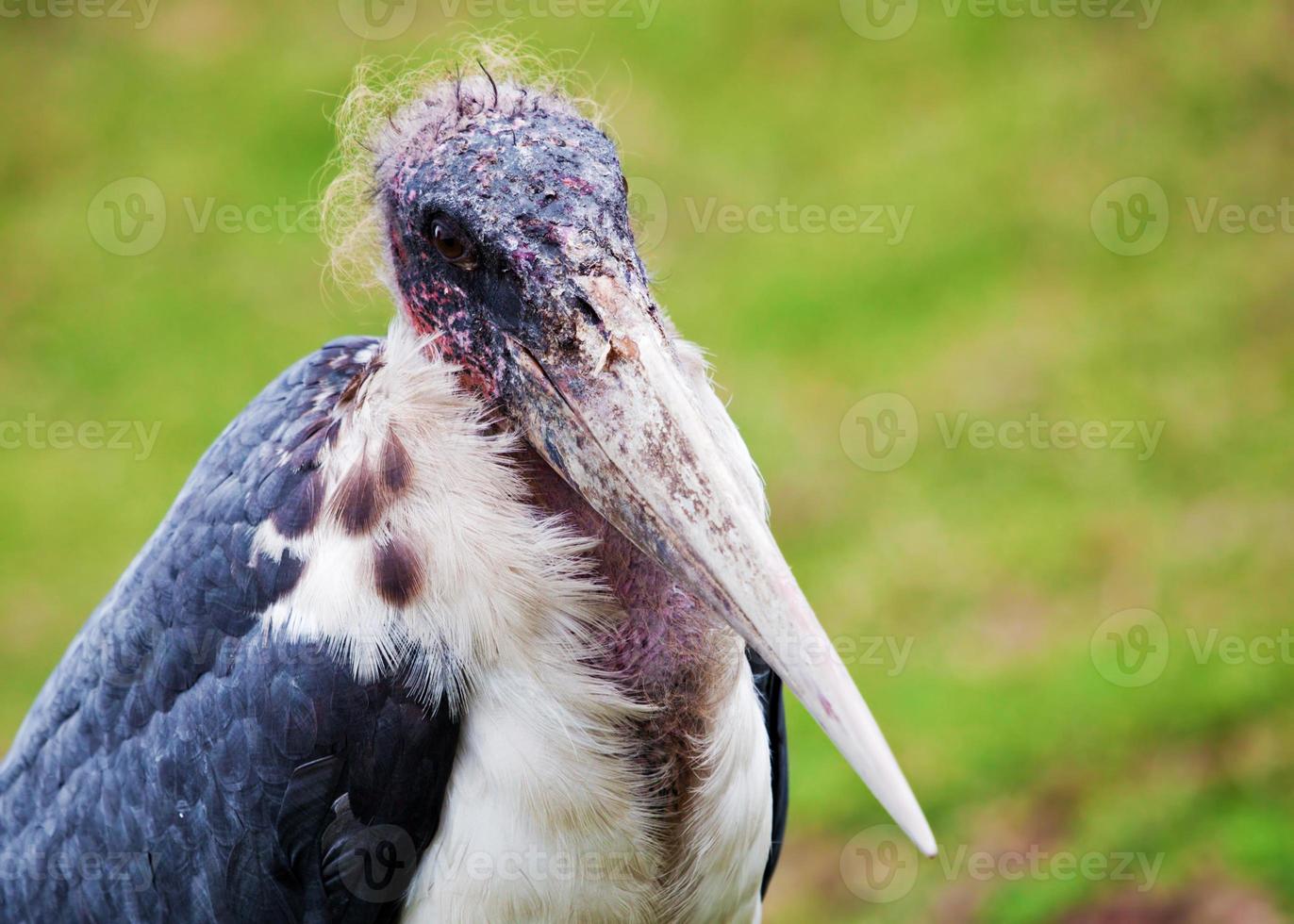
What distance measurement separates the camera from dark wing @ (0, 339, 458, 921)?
2830 millimetres

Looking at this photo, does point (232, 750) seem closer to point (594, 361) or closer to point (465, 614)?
point (465, 614)

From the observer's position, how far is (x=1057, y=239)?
8992 mm

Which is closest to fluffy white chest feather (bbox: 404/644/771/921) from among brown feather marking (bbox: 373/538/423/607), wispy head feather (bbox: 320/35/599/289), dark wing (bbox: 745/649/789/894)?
brown feather marking (bbox: 373/538/423/607)

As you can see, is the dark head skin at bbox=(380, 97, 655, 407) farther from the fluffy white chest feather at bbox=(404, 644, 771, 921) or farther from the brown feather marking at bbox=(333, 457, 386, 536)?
the fluffy white chest feather at bbox=(404, 644, 771, 921)

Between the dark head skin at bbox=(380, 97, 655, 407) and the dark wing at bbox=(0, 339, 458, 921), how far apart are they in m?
0.41

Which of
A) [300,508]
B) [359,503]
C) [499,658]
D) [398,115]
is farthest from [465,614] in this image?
[398,115]

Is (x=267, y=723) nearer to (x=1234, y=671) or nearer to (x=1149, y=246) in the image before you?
(x=1234, y=671)

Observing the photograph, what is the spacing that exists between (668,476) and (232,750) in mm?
1063

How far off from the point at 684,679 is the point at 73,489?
23.1 feet

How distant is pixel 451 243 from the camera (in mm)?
2902

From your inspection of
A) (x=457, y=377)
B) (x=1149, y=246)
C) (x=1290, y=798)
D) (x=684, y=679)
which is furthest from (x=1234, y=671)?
(x=457, y=377)

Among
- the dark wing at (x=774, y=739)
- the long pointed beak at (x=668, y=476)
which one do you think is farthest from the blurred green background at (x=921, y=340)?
the long pointed beak at (x=668, y=476)

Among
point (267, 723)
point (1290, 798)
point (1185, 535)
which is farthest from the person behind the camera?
point (1185, 535)

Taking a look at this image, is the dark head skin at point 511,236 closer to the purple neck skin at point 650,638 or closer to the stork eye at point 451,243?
the stork eye at point 451,243
